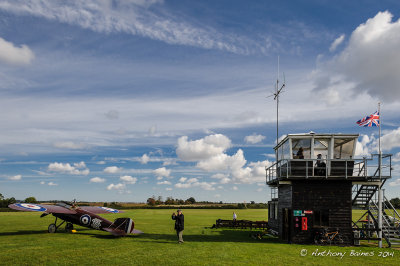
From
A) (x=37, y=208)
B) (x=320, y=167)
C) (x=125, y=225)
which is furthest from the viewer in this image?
(x=37, y=208)

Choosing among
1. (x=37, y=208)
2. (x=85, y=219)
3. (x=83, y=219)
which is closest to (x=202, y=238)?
(x=85, y=219)

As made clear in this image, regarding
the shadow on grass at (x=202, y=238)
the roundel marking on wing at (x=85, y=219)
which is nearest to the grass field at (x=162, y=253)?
the shadow on grass at (x=202, y=238)

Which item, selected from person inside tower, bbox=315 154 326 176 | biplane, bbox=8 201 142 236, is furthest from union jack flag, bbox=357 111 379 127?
biplane, bbox=8 201 142 236

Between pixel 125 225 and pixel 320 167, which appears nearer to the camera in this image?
pixel 320 167

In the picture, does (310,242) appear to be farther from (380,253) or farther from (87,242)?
(87,242)

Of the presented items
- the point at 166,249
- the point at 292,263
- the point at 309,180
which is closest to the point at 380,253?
the point at 309,180

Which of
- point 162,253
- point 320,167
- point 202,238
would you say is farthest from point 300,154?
point 162,253

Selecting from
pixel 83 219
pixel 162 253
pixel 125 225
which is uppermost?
pixel 83 219

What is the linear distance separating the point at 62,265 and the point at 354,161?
18376 mm

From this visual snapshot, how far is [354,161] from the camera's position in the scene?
21844mm

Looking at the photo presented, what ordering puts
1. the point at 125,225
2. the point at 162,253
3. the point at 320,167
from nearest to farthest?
the point at 162,253 → the point at 320,167 → the point at 125,225

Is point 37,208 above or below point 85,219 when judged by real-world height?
above

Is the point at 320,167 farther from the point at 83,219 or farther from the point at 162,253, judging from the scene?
the point at 83,219

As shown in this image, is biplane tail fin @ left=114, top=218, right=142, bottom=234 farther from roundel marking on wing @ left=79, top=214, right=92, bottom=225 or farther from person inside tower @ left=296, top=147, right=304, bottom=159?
person inside tower @ left=296, top=147, right=304, bottom=159
